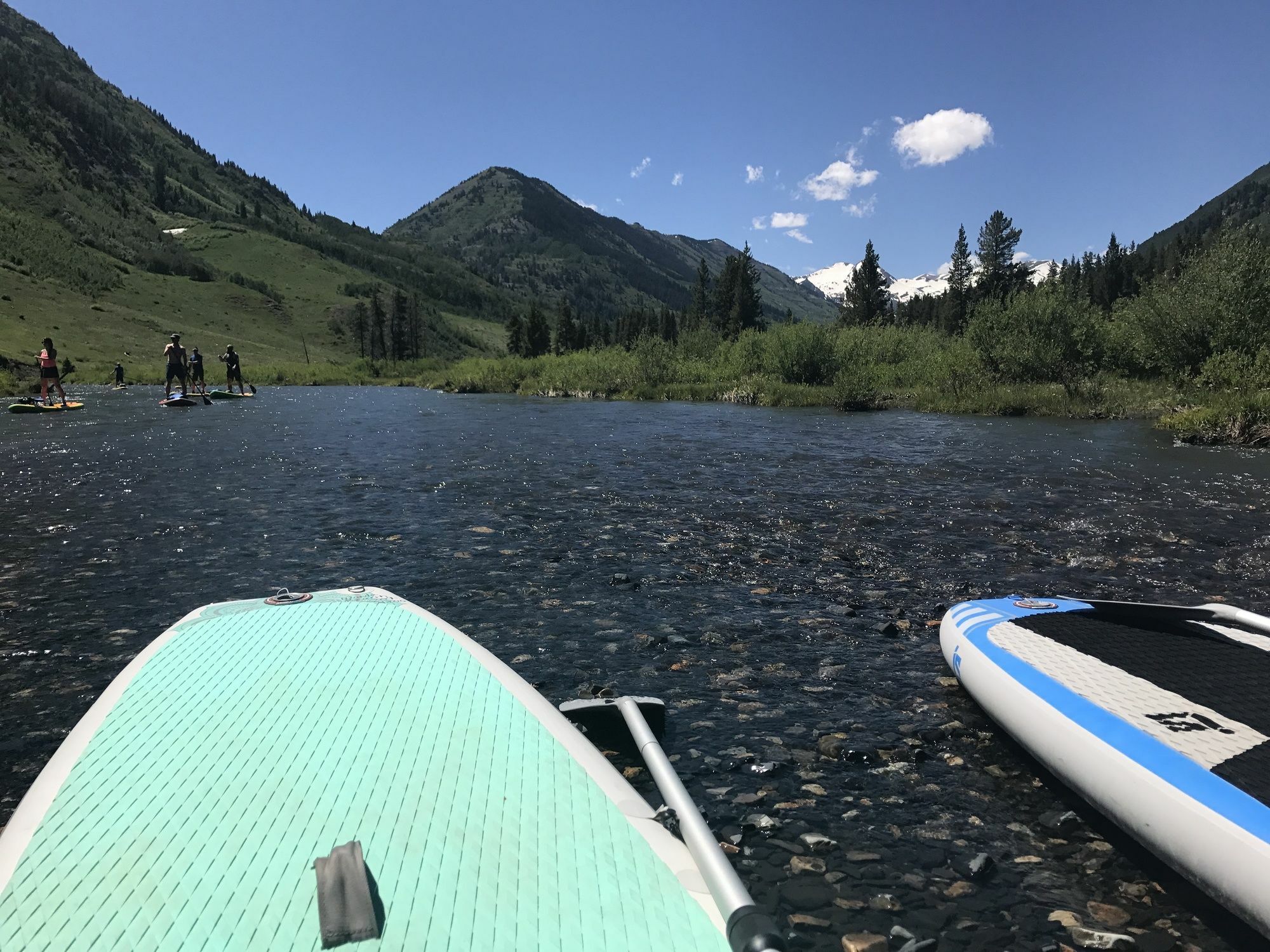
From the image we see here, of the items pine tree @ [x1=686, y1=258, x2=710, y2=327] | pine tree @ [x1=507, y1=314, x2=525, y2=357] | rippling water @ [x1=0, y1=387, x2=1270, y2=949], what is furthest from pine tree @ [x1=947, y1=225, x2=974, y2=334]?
rippling water @ [x1=0, y1=387, x2=1270, y2=949]

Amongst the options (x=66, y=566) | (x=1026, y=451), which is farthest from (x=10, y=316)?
(x=1026, y=451)

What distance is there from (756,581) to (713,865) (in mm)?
6581

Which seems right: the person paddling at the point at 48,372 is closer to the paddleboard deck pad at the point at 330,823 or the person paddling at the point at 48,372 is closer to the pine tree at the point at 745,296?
the paddleboard deck pad at the point at 330,823

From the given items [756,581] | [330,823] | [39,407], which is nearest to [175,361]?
[39,407]

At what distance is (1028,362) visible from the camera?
4125 centimetres

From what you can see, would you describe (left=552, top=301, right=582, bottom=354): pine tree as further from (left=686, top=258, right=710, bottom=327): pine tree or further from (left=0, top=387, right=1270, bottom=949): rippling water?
(left=0, top=387, right=1270, bottom=949): rippling water

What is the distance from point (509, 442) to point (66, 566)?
1644 centimetres

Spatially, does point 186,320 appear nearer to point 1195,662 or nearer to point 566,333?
point 566,333

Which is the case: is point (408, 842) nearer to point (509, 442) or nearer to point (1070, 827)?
point (1070, 827)

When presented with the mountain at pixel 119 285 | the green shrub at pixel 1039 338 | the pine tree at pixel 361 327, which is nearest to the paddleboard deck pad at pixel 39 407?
the mountain at pixel 119 285

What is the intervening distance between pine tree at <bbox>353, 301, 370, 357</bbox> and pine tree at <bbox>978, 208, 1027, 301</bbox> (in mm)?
115520

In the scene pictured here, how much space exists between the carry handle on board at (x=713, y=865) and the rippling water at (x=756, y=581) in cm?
78

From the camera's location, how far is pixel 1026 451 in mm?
22312

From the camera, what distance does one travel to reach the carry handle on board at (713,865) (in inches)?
93.6
